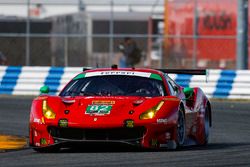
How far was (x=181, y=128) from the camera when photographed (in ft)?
39.9

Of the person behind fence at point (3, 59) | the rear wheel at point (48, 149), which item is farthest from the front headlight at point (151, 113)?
the person behind fence at point (3, 59)

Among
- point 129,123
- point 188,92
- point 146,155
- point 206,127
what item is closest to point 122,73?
point 188,92

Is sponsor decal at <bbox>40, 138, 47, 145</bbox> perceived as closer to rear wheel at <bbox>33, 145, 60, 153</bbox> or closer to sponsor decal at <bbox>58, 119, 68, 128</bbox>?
rear wheel at <bbox>33, 145, 60, 153</bbox>

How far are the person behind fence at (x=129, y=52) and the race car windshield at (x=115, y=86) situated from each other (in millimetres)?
16445

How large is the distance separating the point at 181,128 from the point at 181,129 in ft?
0.04

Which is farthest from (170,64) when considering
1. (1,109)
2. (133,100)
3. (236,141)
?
(133,100)

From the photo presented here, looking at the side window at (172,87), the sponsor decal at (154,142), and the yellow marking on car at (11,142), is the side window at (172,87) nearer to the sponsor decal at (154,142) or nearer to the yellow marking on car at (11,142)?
the sponsor decal at (154,142)

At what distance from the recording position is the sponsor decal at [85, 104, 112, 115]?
11496 millimetres

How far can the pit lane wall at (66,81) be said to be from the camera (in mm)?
24516

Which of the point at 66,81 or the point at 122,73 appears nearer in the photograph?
the point at 122,73

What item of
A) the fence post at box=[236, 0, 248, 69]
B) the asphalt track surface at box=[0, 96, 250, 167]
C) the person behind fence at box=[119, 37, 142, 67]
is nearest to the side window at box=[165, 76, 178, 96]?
the asphalt track surface at box=[0, 96, 250, 167]

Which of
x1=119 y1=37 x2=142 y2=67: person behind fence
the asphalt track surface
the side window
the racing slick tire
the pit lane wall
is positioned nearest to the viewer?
the asphalt track surface

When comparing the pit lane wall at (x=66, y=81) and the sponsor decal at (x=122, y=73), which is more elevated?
→ the sponsor decal at (x=122, y=73)

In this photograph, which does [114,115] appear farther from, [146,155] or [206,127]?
[206,127]
